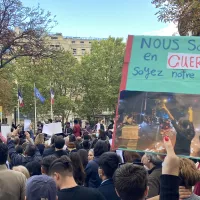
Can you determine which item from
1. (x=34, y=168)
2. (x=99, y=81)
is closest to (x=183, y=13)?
(x=34, y=168)

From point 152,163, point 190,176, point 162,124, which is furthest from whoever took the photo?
point 152,163

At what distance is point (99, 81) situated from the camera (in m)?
43.2

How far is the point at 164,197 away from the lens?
2.17 m

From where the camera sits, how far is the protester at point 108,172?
12.9 ft

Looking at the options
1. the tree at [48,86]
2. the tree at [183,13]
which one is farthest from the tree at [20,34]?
the tree at [48,86]

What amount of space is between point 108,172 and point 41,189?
4.72 feet

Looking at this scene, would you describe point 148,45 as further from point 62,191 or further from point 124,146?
point 62,191

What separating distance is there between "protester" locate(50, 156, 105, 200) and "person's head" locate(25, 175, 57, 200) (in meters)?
0.39

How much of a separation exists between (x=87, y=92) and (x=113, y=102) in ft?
10.9

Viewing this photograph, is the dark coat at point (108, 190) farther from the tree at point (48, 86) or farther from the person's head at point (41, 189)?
the tree at point (48, 86)

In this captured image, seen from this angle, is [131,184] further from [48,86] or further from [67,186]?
[48,86]

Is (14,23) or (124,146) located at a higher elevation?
(14,23)

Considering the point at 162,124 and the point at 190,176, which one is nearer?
the point at 190,176

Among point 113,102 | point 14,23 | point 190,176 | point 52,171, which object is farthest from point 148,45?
point 113,102
